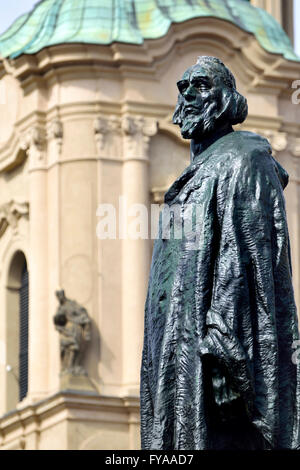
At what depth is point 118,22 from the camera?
3588 cm

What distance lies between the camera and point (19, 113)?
3622cm

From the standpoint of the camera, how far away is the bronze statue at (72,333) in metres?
33.5

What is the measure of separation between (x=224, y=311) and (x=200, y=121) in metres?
0.95

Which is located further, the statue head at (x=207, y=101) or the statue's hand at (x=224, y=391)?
the statue head at (x=207, y=101)

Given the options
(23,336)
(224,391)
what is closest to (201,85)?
(224,391)

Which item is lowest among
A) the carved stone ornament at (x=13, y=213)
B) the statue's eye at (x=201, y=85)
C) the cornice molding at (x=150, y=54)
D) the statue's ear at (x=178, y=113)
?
A: the statue's ear at (x=178, y=113)

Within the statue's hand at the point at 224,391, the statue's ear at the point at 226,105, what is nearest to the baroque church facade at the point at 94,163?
the statue's ear at the point at 226,105

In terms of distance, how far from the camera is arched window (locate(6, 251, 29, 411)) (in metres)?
35.8

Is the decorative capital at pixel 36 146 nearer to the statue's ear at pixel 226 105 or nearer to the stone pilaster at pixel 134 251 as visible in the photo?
the stone pilaster at pixel 134 251

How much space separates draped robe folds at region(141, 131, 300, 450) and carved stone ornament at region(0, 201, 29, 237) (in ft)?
87.9

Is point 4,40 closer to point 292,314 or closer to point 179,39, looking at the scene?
point 179,39

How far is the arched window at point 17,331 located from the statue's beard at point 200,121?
2646 centimetres

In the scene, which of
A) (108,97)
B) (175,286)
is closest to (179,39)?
(108,97)

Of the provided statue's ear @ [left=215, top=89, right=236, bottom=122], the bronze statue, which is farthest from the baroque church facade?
statue's ear @ [left=215, top=89, right=236, bottom=122]
